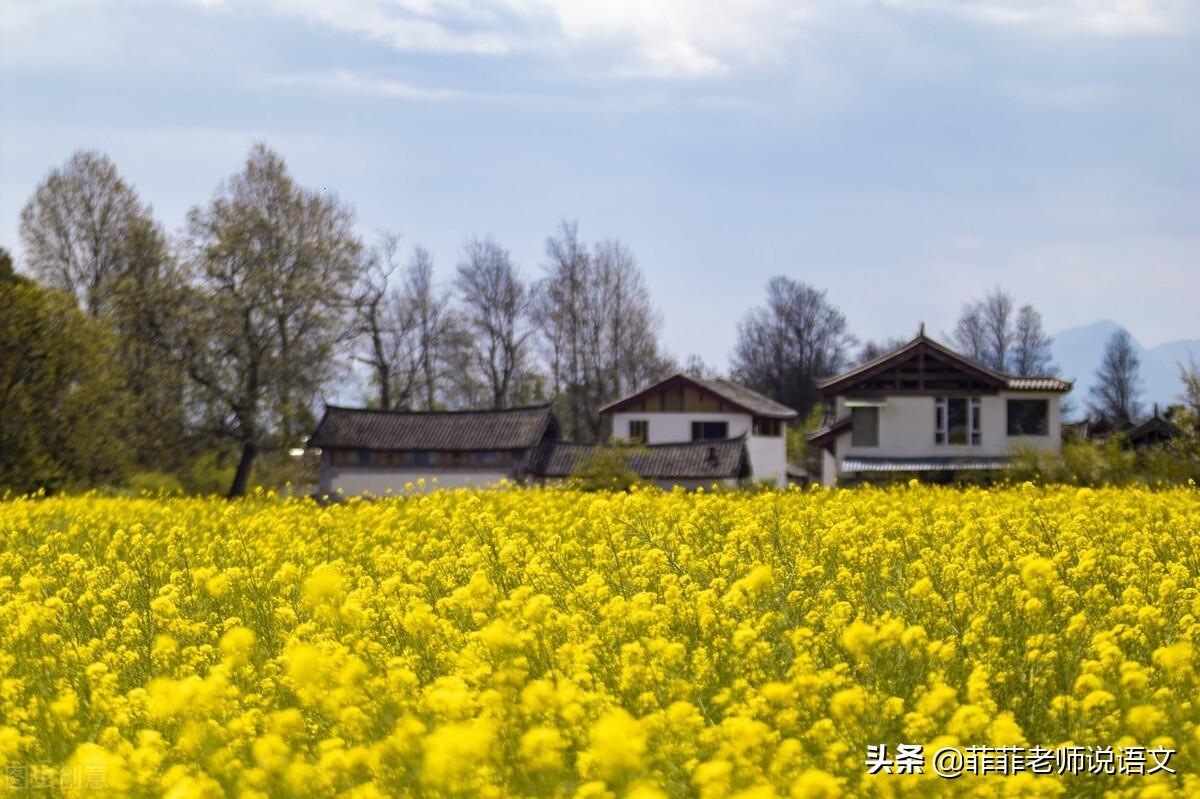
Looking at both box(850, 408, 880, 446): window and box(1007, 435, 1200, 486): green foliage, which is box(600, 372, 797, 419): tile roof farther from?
box(1007, 435, 1200, 486): green foliage

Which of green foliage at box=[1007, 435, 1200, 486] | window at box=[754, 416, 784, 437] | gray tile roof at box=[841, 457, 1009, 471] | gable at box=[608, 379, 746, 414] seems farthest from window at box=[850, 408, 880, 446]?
window at box=[754, 416, 784, 437]

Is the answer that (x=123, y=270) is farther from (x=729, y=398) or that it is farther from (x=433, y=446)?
(x=729, y=398)

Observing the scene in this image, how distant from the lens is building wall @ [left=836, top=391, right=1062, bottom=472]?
40125mm

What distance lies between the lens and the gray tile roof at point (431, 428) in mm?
48156

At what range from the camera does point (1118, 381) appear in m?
82.4

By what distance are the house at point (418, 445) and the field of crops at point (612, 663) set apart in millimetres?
38310

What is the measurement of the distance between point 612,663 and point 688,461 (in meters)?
38.7

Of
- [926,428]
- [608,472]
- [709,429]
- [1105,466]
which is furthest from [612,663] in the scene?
[709,429]

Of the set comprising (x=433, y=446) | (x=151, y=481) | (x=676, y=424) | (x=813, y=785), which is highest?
(x=676, y=424)

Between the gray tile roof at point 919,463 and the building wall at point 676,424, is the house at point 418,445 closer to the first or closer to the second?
the building wall at point 676,424

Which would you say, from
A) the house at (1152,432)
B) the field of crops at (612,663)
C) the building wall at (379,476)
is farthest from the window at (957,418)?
the field of crops at (612,663)

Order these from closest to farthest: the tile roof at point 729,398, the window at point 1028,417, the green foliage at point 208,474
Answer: the window at point 1028,417, the green foliage at point 208,474, the tile roof at point 729,398

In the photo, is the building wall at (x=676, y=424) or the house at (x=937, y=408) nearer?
the house at (x=937, y=408)

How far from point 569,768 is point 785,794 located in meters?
0.76
